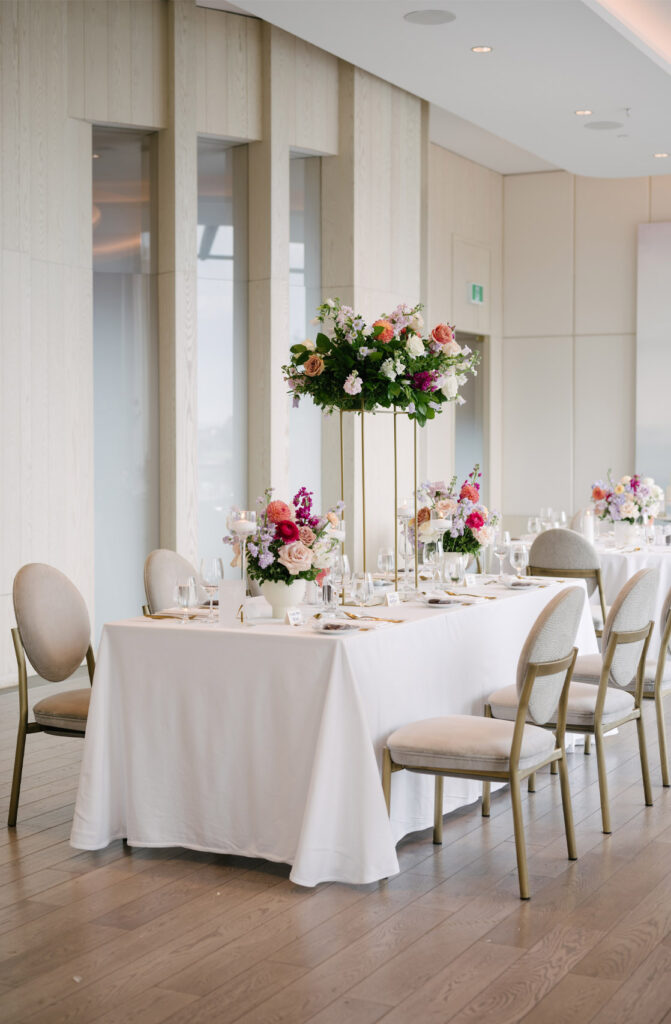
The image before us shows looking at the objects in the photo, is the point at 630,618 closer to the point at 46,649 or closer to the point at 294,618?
the point at 294,618

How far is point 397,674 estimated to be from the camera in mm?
4383

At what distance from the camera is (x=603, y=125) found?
930 centimetres

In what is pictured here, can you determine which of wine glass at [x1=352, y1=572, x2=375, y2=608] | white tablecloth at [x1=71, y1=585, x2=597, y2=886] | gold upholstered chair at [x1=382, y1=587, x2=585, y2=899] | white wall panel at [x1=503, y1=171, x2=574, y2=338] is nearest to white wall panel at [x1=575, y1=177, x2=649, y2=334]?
white wall panel at [x1=503, y1=171, x2=574, y2=338]

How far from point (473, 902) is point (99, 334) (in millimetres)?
5531

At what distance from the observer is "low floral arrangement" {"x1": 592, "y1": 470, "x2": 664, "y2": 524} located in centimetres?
833

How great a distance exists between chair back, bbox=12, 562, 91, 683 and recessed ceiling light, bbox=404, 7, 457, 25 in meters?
3.87

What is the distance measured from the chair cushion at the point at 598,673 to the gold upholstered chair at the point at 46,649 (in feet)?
6.63

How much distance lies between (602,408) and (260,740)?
9.15 m

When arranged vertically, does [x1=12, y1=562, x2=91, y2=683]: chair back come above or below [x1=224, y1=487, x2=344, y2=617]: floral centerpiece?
below

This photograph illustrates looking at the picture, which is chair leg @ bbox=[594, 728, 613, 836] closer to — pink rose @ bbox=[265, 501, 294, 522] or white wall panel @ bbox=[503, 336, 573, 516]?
pink rose @ bbox=[265, 501, 294, 522]

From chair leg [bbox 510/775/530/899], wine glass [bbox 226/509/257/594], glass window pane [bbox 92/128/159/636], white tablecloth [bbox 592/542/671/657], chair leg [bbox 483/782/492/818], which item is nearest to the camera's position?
chair leg [bbox 510/775/530/899]

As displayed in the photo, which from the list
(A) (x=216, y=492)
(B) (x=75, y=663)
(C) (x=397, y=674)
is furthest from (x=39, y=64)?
(C) (x=397, y=674)

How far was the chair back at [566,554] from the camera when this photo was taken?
747cm

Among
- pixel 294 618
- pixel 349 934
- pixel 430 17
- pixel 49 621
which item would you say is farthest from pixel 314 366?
pixel 430 17
